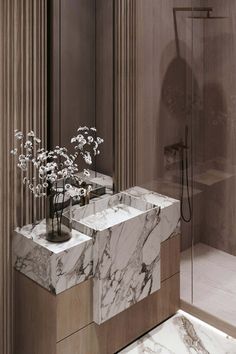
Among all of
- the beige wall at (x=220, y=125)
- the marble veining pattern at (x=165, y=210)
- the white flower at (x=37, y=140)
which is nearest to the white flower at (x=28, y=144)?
the white flower at (x=37, y=140)

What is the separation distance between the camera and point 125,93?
296 centimetres

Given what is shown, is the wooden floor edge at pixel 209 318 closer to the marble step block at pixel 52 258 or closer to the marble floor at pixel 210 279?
the marble floor at pixel 210 279

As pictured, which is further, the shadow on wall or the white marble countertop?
the shadow on wall

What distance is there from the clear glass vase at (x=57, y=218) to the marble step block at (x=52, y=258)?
0.12 ft

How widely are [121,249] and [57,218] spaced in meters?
0.34

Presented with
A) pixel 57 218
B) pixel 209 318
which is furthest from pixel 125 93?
pixel 209 318

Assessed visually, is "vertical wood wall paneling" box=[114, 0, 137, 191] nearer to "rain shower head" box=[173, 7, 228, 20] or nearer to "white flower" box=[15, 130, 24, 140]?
"rain shower head" box=[173, 7, 228, 20]

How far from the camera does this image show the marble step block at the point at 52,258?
2383 mm

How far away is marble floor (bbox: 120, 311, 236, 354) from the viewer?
2766 mm

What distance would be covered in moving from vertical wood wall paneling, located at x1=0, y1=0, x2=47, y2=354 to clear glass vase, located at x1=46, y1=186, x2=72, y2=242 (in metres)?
0.18

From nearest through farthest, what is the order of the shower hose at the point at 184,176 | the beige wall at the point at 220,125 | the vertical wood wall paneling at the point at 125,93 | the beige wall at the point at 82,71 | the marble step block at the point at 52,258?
the marble step block at the point at 52,258 < the beige wall at the point at 82,71 < the vertical wood wall paneling at the point at 125,93 < the beige wall at the point at 220,125 < the shower hose at the point at 184,176

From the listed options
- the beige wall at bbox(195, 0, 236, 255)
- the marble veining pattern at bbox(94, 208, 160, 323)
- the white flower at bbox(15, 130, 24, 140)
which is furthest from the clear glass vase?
the beige wall at bbox(195, 0, 236, 255)

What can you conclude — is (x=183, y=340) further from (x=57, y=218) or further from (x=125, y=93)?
(x=125, y=93)

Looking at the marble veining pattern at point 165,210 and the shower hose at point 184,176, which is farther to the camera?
the shower hose at point 184,176
